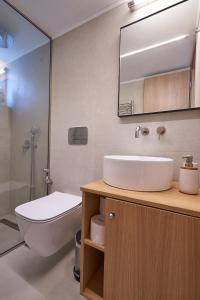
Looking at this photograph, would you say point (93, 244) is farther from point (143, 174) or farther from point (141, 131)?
point (141, 131)

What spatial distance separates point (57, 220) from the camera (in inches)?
40.6

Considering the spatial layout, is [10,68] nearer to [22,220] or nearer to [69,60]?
[69,60]

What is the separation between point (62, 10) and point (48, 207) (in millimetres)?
1582

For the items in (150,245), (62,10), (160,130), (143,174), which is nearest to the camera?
(150,245)

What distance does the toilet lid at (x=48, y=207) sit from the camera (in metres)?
1.01

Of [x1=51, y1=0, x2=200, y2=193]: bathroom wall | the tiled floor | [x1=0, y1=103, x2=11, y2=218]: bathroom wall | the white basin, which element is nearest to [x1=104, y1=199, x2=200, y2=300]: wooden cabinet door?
the white basin

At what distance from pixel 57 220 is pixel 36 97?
1.27m

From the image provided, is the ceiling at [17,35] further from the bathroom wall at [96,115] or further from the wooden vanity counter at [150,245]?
the wooden vanity counter at [150,245]

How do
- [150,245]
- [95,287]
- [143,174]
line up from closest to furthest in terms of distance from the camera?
[150,245] → [143,174] → [95,287]

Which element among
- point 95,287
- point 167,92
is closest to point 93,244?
point 95,287

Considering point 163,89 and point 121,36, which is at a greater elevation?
point 121,36

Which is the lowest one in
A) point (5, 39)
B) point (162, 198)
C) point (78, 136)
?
point (162, 198)

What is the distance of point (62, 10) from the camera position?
1.30m

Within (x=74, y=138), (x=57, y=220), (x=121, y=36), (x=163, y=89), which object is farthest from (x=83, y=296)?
(x=121, y=36)
